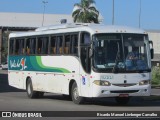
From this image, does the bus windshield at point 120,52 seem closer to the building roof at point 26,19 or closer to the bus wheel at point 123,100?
the bus wheel at point 123,100

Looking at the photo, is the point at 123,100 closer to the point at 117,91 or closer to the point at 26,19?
the point at 117,91

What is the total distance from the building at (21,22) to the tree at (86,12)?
3337 cm

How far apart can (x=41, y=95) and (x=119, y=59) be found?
7813mm

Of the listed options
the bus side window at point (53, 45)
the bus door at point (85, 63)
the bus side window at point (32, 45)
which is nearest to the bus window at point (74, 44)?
the bus door at point (85, 63)

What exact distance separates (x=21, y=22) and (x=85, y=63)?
354 ft

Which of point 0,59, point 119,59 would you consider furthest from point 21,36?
point 0,59

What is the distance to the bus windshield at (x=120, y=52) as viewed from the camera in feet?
66.4

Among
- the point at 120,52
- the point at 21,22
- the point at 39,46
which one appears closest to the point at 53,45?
the point at 39,46

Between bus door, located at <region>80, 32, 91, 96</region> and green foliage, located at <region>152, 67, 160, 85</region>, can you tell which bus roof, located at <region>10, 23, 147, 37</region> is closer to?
bus door, located at <region>80, 32, 91, 96</region>

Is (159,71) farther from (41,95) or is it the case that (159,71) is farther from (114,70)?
(114,70)

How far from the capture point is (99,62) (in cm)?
2023

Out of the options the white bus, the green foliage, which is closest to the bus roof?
the white bus

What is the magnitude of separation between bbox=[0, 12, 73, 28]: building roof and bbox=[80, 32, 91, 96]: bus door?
103 m

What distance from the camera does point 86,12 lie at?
87250mm
